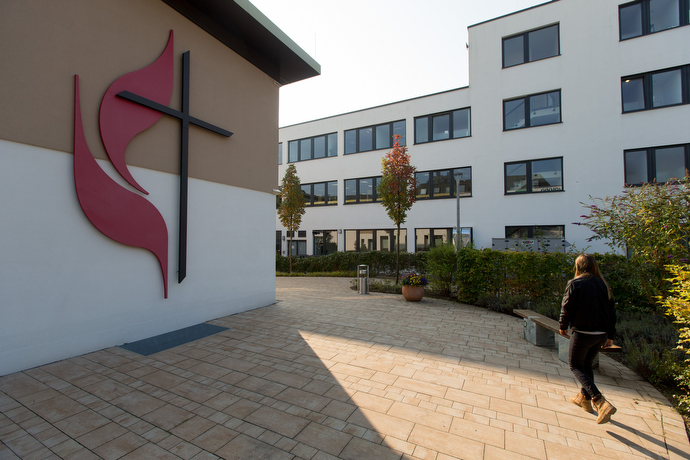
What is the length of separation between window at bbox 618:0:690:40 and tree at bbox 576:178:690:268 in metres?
11.1

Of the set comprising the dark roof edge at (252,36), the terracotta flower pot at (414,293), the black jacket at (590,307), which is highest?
the dark roof edge at (252,36)

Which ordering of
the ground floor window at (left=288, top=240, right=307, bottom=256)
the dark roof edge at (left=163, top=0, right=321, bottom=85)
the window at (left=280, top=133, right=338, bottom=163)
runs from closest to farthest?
the dark roof edge at (left=163, top=0, right=321, bottom=85) < the window at (left=280, top=133, right=338, bottom=163) < the ground floor window at (left=288, top=240, right=307, bottom=256)

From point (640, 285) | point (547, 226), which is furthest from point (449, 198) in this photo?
point (640, 285)

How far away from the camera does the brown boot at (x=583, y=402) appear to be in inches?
137

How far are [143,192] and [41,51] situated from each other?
2.32m

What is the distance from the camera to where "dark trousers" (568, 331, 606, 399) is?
137 inches

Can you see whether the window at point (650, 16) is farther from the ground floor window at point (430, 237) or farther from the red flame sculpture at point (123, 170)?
the red flame sculpture at point (123, 170)

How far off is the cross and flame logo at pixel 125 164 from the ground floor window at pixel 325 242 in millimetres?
14535

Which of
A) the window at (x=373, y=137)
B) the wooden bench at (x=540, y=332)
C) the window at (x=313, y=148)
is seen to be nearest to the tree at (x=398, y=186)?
the wooden bench at (x=540, y=332)

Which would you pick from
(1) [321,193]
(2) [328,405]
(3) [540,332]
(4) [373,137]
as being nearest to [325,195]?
(1) [321,193]

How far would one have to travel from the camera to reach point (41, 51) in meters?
4.59

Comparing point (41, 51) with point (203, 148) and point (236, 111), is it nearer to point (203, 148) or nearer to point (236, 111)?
point (203, 148)

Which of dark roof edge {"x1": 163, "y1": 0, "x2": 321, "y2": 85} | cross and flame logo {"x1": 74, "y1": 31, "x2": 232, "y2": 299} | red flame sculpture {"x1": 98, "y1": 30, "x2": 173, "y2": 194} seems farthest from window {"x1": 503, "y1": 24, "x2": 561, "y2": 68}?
red flame sculpture {"x1": 98, "y1": 30, "x2": 173, "y2": 194}

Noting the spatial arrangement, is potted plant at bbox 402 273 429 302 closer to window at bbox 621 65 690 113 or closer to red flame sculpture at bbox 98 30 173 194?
red flame sculpture at bbox 98 30 173 194
